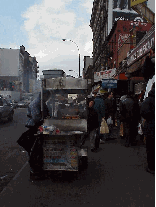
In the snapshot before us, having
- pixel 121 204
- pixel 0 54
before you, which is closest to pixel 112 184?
pixel 121 204

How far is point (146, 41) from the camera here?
8.09 m

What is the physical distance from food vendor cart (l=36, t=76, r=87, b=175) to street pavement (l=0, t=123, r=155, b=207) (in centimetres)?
37

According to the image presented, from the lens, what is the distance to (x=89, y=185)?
15.8 ft

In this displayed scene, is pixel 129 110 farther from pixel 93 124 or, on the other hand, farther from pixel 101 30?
pixel 101 30

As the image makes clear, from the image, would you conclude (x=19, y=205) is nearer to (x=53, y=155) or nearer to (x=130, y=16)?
(x=53, y=155)

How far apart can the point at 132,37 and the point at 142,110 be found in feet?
39.2

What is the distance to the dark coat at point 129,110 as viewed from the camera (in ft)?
28.1

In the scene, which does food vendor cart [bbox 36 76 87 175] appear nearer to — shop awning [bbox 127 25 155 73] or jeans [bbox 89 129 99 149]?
jeans [bbox 89 129 99 149]

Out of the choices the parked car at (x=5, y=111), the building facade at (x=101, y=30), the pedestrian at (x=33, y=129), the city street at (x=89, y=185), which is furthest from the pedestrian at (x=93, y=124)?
the building facade at (x=101, y=30)

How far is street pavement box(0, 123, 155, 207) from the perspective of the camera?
400 cm

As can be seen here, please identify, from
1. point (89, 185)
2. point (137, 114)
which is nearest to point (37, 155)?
point (89, 185)

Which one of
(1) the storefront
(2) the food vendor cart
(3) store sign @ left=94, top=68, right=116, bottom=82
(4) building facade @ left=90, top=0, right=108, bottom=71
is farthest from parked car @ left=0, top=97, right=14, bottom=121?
(4) building facade @ left=90, top=0, right=108, bottom=71

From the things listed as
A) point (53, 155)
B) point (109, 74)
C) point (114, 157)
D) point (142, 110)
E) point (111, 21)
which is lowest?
point (114, 157)

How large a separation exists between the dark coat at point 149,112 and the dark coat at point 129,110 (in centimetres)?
326
